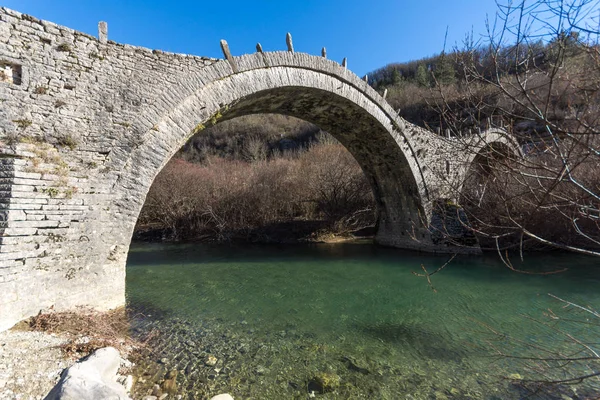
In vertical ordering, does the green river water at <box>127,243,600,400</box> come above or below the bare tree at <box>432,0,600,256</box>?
below

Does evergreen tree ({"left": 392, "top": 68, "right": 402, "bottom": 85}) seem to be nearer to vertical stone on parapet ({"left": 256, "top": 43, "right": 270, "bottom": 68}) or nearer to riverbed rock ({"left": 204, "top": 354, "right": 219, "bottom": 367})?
vertical stone on parapet ({"left": 256, "top": 43, "right": 270, "bottom": 68})

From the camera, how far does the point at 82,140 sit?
4820 mm

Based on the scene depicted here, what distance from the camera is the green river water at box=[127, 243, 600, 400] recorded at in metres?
3.55

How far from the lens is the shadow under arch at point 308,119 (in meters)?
5.39

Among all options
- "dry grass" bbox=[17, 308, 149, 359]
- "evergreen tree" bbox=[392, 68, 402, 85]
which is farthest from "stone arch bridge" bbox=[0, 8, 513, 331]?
"evergreen tree" bbox=[392, 68, 402, 85]

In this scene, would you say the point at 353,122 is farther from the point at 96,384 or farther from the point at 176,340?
the point at 96,384

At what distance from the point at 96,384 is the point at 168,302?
12.5 feet

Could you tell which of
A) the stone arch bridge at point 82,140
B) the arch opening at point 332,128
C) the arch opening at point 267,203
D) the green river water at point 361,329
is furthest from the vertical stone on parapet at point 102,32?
the arch opening at point 267,203

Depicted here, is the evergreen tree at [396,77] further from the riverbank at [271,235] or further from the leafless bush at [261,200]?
the riverbank at [271,235]

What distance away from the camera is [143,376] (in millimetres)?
3531

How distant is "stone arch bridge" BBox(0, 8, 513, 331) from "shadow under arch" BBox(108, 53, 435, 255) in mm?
31

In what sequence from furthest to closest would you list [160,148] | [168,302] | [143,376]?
[168,302] < [160,148] < [143,376]

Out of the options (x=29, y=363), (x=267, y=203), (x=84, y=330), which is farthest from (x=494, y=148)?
(x=267, y=203)

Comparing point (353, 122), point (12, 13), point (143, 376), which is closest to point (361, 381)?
point (143, 376)
